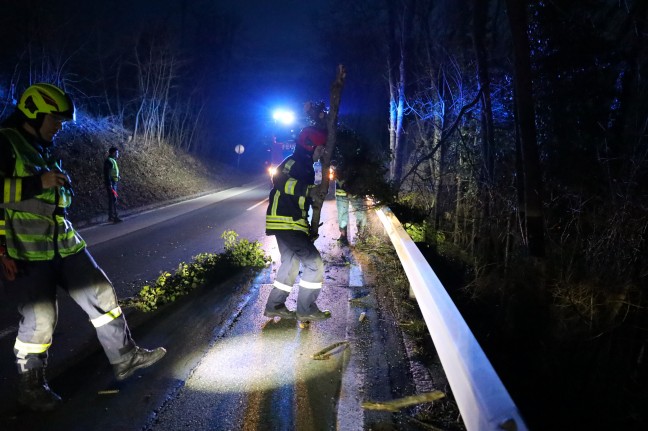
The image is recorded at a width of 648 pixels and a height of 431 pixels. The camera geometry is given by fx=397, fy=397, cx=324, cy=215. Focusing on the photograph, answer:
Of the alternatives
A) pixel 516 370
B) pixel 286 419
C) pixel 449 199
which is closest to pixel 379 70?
pixel 449 199

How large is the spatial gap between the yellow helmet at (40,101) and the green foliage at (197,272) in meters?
2.51

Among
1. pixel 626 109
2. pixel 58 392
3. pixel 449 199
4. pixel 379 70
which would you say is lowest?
pixel 58 392

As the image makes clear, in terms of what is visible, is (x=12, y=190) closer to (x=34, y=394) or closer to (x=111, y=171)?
(x=34, y=394)

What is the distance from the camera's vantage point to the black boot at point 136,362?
122 inches

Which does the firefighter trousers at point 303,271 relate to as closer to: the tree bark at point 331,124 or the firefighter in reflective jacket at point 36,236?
the tree bark at point 331,124

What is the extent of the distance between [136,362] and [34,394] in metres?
0.66

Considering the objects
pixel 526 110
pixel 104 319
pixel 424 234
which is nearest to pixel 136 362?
pixel 104 319

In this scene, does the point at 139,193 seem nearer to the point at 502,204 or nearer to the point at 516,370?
the point at 502,204

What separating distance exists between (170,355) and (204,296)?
1.60 metres

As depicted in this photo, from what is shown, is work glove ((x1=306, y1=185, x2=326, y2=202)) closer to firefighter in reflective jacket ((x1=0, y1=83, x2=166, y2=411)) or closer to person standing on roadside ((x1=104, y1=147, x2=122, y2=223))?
firefighter in reflective jacket ((x1=0, y1=83, x2=166, y2=411))

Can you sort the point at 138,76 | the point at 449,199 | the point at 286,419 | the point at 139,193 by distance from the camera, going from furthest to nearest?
1. the point at 138,76
2. the point at 139,193
3. the point at 449,199
4. the point at 286,419

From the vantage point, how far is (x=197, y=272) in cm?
565

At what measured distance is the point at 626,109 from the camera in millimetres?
5309

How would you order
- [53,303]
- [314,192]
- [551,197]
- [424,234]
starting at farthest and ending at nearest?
[424,234]
[551,197]
[314,192]
[53,303]
